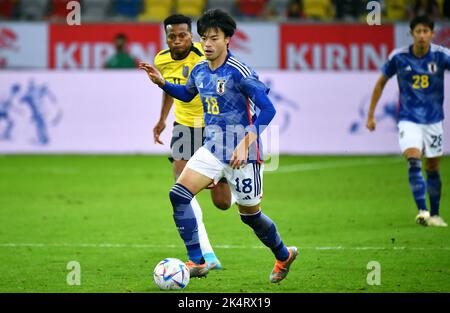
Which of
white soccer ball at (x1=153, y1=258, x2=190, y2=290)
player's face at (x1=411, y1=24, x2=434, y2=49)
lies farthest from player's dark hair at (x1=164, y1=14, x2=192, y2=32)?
player's face at (x1=411, y1=24, x2=434, y2=49)

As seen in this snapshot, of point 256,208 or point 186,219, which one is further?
point 186,219

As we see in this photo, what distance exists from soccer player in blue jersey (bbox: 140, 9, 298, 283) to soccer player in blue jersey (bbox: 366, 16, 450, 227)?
11.8ft

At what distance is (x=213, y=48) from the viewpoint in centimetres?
711

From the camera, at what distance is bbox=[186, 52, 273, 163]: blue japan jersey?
23.4 feet

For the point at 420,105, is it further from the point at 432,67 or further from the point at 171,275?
the point at 171,275

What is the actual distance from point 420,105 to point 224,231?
2.63m

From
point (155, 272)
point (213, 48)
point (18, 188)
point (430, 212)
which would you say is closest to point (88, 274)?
point (155, 272)

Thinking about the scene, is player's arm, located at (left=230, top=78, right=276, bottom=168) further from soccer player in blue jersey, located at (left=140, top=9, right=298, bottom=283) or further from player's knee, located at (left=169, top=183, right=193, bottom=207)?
player's knee, located at (left=169, top=183, right=193, bottom=207)

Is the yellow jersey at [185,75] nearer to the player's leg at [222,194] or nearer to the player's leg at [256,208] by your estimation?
the player's leg at [222,194]

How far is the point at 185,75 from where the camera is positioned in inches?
340

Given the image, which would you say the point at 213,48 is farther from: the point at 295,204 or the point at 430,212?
the point at 295,204

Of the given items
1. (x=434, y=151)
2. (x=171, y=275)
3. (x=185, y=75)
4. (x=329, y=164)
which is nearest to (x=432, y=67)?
(x=434, y=151)

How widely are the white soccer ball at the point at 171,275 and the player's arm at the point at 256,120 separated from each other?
89cm
